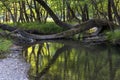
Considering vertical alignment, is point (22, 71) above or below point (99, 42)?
above

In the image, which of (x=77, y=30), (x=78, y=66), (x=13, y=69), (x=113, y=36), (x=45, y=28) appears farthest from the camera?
(x=45, y=28)

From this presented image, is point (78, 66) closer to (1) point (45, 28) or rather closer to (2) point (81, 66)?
(2) point (81, 66)

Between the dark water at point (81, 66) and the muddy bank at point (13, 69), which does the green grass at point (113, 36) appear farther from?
the muddy bank at point (13, 69)

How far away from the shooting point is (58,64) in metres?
18.7

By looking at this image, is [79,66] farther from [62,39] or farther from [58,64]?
[62,39]

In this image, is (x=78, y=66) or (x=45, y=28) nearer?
(x=78, y=66)

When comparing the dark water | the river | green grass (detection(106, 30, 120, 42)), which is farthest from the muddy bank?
green grass (detection(106, 30, 120, 42))

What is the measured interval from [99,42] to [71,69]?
13272mm

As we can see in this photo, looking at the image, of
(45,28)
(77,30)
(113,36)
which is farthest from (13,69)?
(45,28)

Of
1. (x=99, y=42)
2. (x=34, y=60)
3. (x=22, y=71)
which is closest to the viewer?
(x=22, y=71)

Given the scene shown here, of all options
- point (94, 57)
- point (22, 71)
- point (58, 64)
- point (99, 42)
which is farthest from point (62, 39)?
point (22, 71)

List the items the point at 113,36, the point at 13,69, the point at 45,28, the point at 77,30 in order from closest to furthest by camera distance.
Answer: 1. the point at 13,69
2. the point at 113,36
3. the point at 77,30
4. the point at 45,28

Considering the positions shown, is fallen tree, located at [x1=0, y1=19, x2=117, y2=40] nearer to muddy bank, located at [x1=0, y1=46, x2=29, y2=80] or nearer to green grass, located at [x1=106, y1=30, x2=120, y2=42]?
green grass, located at [x1=106, y1=30, x2=120, y2=42]

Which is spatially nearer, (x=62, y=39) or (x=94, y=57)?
(x=94, y=57)
